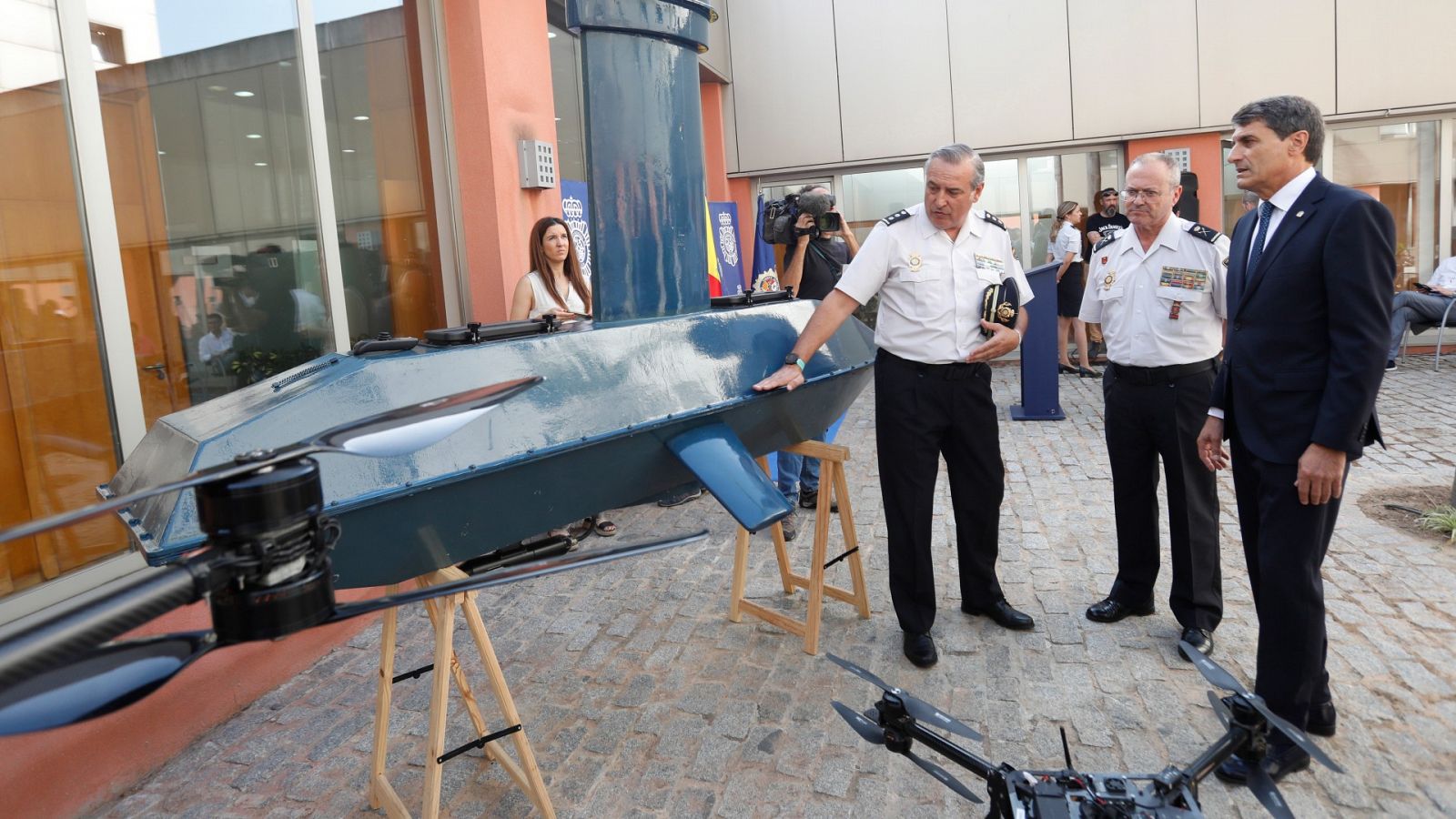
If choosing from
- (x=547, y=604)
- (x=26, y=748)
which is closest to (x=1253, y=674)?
(x=547, y=604)

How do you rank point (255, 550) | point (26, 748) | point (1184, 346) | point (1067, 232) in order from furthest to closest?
point (1067, 232) < point (1184, 346) < point (26, 748) < point (255, 550)

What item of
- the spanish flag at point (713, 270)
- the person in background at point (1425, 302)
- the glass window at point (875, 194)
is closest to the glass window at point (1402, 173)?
the person in background at point (1425, 302)

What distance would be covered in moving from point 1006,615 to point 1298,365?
1.48 meters

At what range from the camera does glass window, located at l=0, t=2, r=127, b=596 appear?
2.93 meters

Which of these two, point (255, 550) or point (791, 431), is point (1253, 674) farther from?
point (255, 550)

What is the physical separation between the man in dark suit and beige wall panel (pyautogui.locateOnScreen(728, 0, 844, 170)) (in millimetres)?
8421

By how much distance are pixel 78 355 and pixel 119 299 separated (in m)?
0.24

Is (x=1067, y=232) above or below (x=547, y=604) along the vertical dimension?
above

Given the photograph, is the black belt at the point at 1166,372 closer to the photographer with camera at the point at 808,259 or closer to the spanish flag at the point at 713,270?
the photographer with camera at the point at 808,259

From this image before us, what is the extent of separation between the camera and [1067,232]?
30.7ft

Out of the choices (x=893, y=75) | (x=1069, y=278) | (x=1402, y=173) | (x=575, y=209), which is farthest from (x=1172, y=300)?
(x=1402, y=173)

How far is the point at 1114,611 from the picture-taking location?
3555 millimetres

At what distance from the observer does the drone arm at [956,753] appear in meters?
1.63

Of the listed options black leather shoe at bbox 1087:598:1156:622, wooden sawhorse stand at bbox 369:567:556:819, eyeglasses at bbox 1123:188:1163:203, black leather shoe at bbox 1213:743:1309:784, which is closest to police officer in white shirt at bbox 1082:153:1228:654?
eyeglasses at bbox 1123:188:1163:203
